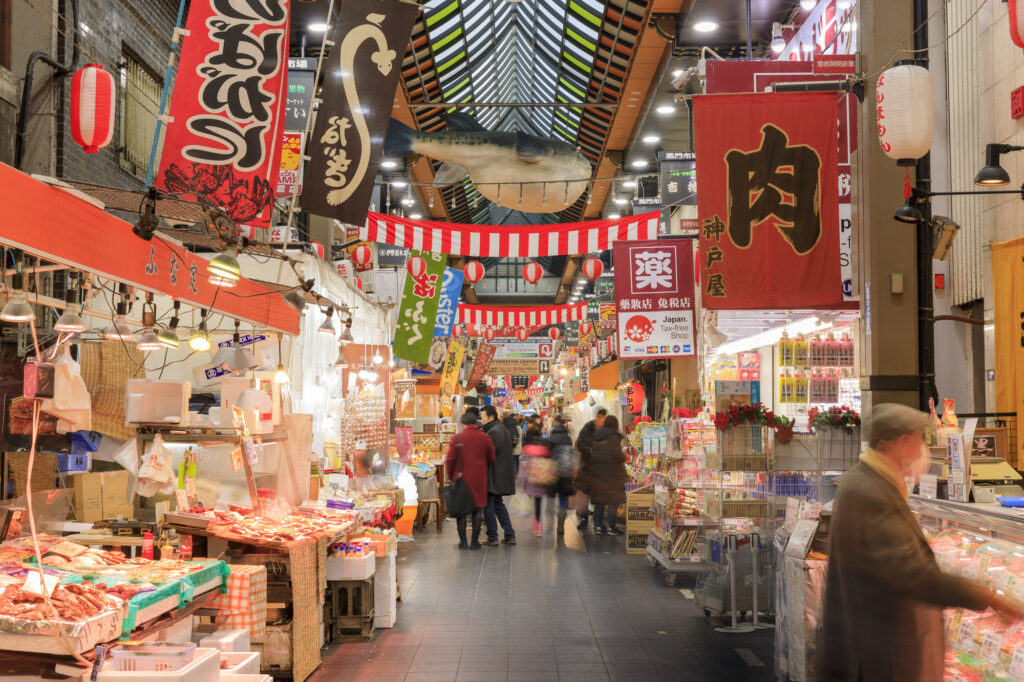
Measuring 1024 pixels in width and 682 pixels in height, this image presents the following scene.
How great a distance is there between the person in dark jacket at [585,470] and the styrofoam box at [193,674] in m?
8.64

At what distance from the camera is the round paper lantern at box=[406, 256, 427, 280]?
1472 cm

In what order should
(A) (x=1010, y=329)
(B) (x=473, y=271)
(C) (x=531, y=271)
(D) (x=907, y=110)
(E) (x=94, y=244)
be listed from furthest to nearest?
(C) (x=531, y=271) → (B) (x=473, y=271) → (A) (x=1010, y=329) → (D) (x=907, y=110) → (E) (x=94, y=244)

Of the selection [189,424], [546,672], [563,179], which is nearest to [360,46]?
[189,424]

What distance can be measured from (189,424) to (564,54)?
9.33 meters

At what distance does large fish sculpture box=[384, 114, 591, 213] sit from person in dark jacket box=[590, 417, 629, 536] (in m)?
3.31

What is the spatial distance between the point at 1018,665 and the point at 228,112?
16.7ft

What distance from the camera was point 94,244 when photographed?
437 cm

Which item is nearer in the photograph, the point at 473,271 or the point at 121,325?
the point at 121,325

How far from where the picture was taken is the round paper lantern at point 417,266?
14.7 metres

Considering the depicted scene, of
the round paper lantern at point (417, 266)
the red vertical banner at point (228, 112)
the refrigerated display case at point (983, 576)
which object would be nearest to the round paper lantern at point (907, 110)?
the refrigerated display case at point (983, 576)

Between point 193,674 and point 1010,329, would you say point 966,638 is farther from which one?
point 1010,329

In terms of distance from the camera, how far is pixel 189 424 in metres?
6.97

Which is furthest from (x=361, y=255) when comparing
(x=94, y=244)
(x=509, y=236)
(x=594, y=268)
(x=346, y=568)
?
(x=94, y=244)

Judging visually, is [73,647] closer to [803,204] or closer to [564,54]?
[803,204]
